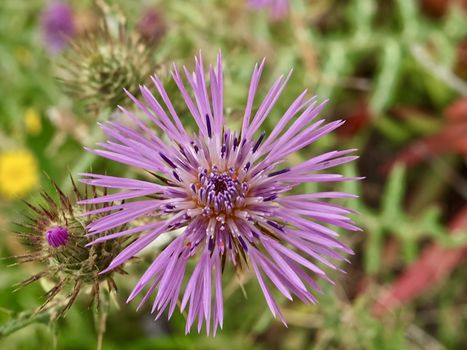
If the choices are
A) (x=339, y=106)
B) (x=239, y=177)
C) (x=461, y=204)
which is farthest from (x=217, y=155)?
(x=461, y=204)

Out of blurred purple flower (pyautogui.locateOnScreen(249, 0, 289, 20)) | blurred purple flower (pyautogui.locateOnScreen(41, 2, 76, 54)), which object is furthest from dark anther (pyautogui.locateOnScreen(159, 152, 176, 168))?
blurred purple flower (pyautogui.locateOnScreen(41, 2, 76, 54))

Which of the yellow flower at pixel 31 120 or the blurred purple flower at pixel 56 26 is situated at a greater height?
the blurred purple flower at pixel 56 26

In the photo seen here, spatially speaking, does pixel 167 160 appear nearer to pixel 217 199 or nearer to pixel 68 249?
pixel 217 199

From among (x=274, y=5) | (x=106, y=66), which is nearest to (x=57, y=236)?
(x=106, y=66)

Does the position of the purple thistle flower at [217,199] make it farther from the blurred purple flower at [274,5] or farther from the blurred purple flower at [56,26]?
the blurred purple flower at [56,26]

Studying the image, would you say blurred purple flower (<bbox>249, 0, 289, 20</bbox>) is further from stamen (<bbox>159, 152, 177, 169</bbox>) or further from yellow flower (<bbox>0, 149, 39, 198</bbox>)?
stamen (<bbox>159, 152, 177, 169</bbox>)

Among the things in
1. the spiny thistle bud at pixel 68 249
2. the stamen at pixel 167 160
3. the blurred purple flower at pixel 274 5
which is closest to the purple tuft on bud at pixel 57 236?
the spiny thistle bud at pixel 68 249
